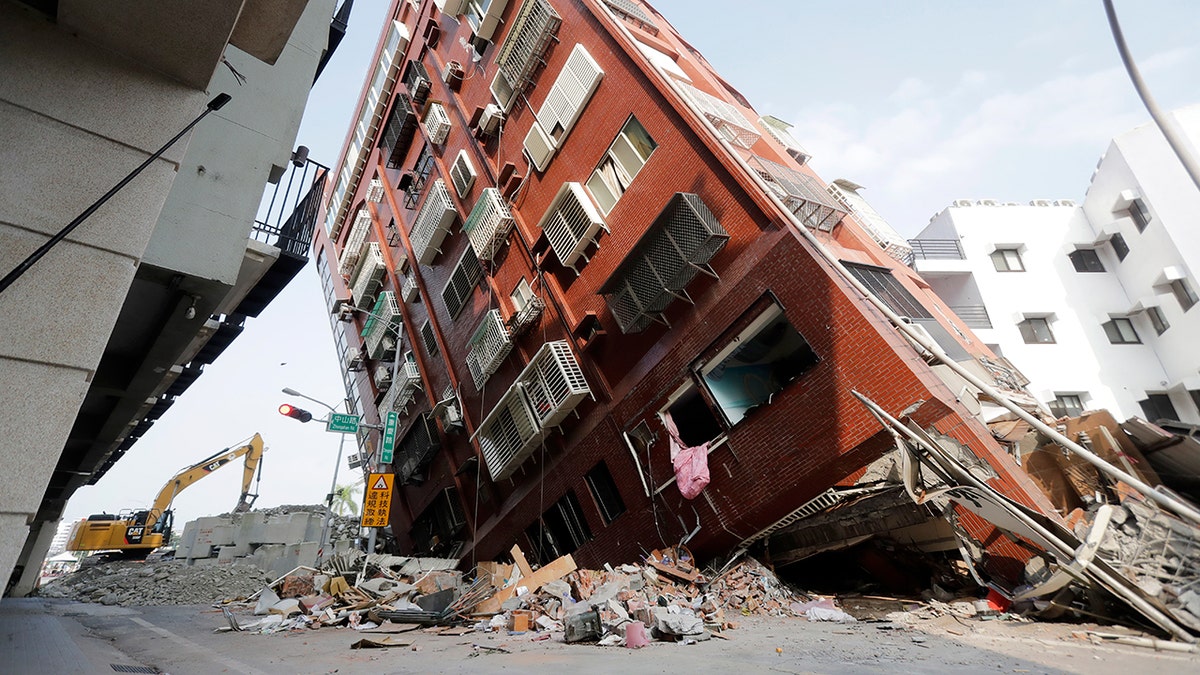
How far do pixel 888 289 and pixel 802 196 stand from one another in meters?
2.48

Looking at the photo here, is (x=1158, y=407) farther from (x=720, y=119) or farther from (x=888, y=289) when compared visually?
(x=720, y=119)

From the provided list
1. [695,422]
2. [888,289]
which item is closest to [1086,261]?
[888,289]

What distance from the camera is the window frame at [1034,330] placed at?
763 inches

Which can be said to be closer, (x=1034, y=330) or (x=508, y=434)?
(x=508, y=434)

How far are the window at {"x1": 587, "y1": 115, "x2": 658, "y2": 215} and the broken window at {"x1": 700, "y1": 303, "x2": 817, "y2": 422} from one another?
171 inches

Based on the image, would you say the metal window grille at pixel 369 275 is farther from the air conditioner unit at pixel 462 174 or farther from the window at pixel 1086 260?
the window at pixel 1086 260

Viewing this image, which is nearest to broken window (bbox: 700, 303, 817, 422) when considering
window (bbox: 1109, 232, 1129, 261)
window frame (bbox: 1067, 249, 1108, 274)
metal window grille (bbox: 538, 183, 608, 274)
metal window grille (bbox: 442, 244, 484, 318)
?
metal window grille (bbox: 538, 183, 608, 274)

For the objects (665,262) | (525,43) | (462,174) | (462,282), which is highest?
(525,43)

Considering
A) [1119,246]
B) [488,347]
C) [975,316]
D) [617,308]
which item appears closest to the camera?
[617,308]

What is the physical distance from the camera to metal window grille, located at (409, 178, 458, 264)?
16.4 m

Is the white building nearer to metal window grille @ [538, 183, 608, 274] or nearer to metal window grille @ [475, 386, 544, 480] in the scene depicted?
metal window grille @ [538, 183, 608, 274]

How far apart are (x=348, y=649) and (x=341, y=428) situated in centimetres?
927

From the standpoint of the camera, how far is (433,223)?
16.8 meters

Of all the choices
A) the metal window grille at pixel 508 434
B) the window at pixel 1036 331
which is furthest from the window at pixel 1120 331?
the metal window grille at pixel 508 434
